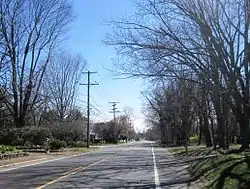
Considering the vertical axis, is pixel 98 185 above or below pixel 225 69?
below

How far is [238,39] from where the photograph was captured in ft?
84.8

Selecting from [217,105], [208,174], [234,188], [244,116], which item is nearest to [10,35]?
[217,105]

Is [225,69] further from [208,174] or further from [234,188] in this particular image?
[234,188]

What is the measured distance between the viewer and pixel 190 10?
942 inches

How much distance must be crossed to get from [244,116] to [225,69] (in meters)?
5.51

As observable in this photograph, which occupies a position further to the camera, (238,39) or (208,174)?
(238,39)

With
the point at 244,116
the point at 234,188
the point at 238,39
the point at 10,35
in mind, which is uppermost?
the point at 10,35

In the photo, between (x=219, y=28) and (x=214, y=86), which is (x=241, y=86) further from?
(x=219, y=28)

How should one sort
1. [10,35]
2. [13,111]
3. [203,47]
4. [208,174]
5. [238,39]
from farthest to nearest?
1. [13,111]
2. [10,35]
3. [238,39]
4. [203,47]
5. [208,174]

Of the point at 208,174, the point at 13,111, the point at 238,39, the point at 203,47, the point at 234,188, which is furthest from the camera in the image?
the point at 13,111

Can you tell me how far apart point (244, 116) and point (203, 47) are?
21.9ft

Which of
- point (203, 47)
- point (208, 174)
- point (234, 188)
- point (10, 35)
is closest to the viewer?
point (234, 188)

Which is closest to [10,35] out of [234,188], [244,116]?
[244,116]

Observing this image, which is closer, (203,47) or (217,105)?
(203,47)
